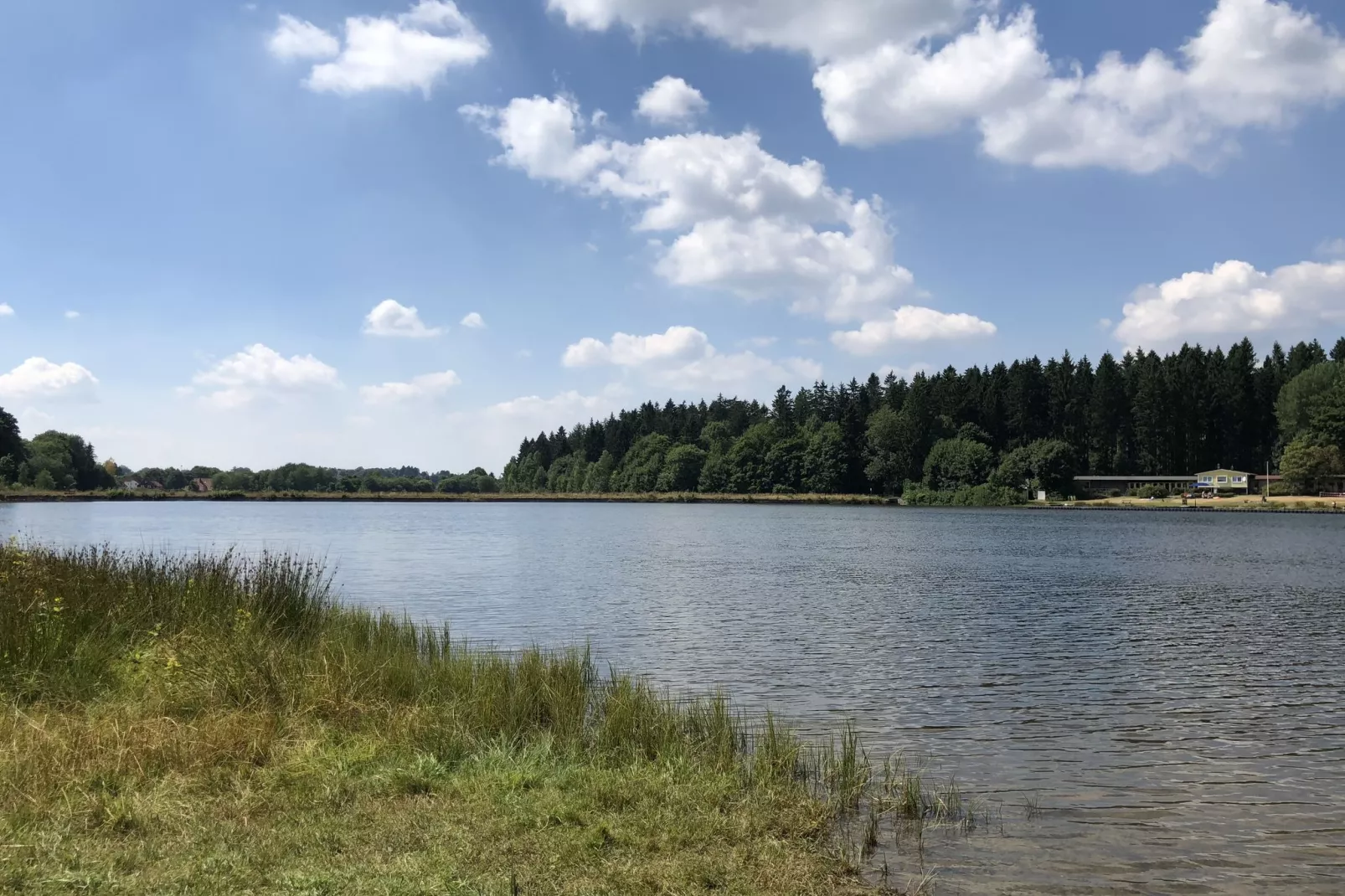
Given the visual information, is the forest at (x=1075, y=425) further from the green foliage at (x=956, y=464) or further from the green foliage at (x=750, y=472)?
the green foliage at (x=750, y=472)

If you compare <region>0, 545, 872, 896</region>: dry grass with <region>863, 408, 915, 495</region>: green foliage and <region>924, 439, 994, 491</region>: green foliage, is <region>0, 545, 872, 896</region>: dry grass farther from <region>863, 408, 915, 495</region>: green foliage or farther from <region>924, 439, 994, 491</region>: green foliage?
<region>863, 408, 915, 495</region>: green foliage

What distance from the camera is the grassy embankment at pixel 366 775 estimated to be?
7293mm

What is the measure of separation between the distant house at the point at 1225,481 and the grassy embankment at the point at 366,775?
160879mm

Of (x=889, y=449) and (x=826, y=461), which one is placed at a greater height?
(x=889, y=449)

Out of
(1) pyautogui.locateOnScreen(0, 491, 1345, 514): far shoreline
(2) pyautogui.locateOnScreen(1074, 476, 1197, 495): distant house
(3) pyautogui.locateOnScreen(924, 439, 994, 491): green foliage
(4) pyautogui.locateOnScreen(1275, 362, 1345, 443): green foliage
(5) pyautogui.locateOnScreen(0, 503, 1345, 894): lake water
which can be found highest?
(4) pyautogui.locateOnScreen(1275, 362, 1345, 443): green foliage

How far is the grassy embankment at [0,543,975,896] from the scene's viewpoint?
287 inches

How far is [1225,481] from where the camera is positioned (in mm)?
151000

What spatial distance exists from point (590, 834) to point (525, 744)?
3.18 meters

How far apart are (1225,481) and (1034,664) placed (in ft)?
505

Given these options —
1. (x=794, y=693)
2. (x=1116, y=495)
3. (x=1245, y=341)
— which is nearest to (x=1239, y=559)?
(x=794, y=693)

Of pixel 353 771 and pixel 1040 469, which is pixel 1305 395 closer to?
pixel 1040 469

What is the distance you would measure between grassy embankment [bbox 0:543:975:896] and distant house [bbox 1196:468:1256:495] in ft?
528

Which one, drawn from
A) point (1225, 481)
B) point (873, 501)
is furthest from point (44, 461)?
point (1225, 481)

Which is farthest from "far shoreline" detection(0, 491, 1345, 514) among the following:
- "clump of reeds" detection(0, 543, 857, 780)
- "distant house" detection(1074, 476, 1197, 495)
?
"clump of reeds" detection(0, 543, 857, 780)
